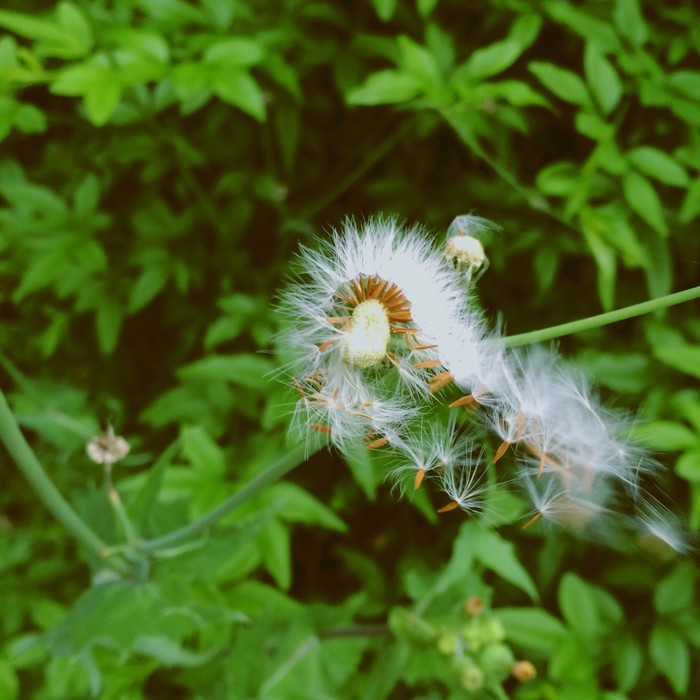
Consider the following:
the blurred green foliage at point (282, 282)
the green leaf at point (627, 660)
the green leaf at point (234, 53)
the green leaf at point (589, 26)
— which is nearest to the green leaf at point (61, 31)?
the blurred green foliage at point (282, 282)

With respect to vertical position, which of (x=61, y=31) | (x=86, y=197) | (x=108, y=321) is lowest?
(x=108, y=321)

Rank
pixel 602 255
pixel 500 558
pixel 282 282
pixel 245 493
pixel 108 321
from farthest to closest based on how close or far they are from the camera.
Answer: pixel 108 321
pixel 282 282
pixel 500 558
pixel 602 255
pixel 245 493

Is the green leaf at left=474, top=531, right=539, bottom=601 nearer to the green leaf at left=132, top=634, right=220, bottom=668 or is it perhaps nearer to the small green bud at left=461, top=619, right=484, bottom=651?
the small green bud at left=461, top=619, right=484, bottom=651

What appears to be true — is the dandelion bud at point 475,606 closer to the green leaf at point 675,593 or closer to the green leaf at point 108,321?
the green leaf at point 675,593

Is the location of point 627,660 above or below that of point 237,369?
below

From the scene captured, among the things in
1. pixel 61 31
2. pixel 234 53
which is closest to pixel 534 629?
pixel 234 53

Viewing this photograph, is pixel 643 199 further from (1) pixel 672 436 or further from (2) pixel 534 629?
(2) pixel 534 629

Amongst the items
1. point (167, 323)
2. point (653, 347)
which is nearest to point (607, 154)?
point (653, 347)
